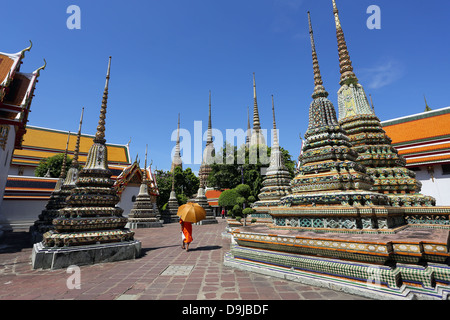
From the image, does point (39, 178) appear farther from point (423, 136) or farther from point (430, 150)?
point (423, 136)

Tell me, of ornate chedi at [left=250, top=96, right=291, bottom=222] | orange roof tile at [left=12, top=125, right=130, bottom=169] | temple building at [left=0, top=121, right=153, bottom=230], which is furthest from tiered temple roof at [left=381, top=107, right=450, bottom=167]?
orange roof tile at [left=12, top=125, right=130, bottom=169]

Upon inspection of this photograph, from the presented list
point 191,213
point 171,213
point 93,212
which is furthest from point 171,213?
point 93,212

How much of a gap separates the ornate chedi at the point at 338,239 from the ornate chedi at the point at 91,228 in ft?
10.9

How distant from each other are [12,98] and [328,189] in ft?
52.9

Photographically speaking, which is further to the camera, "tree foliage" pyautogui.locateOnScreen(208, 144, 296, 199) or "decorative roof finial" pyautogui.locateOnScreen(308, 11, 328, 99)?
"tree foliage" pyautogui.locateOnScreen(208, 144, 296, 199)

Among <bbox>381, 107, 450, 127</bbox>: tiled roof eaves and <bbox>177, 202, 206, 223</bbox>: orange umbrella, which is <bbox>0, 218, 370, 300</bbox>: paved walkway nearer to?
<bbox>177, 202, 206, 223</bbox>: orange umbrella

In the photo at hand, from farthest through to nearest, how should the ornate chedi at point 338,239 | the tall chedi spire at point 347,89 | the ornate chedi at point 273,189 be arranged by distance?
the ornate chedi at point 273,189 < the tall chedi spire at point 347,89 < the ornate chedi at point 338,239

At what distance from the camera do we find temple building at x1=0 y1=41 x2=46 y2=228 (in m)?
10.2

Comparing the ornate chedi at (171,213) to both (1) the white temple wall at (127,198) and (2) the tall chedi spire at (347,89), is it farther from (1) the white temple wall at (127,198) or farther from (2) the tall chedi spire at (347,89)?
(2) the tall chedi spire at (347,89)

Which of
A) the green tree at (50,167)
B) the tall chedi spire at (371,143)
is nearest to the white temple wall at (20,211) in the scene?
the green tree at (50,167)

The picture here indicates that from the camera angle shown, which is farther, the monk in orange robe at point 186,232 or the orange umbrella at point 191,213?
the monk in orange robe at point 186,232

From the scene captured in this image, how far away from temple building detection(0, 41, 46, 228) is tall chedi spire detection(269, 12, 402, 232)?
42.1ft

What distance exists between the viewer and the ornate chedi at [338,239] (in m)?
3.04
